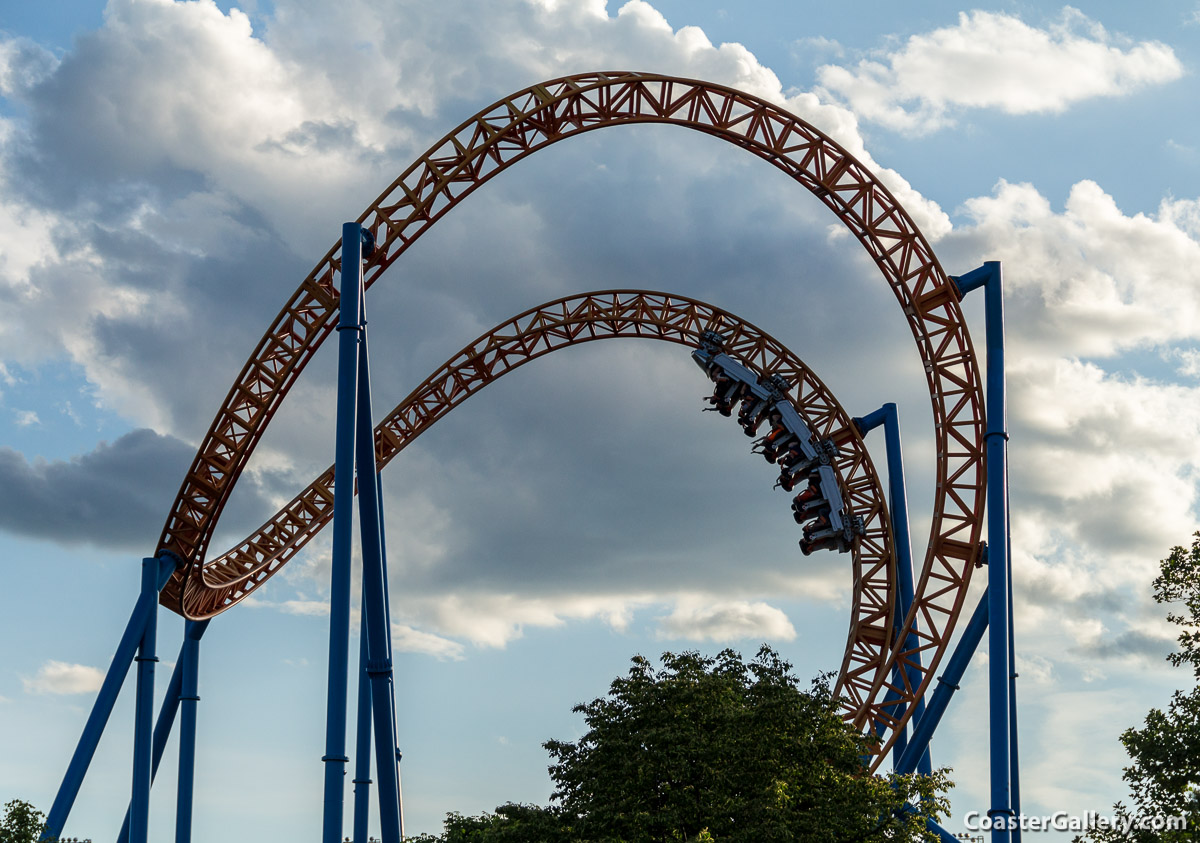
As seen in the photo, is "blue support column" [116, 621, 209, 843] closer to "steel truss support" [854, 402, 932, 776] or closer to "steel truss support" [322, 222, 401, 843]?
"steel truss support" [322, 222, 401, 843]

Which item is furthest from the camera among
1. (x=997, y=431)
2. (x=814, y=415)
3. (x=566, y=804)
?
(x=814, y=415)

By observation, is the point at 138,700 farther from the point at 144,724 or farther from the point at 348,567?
the point at 348,567

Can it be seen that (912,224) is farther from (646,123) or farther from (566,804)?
(566,804)

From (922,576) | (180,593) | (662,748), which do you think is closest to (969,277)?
(922,576)

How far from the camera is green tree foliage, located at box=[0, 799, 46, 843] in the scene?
1725cm

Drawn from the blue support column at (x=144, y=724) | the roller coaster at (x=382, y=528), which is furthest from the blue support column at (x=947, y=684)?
the blue support column at (x=144, y=724)

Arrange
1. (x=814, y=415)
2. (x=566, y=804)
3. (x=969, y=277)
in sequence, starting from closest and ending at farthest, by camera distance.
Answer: (x=566, y=804)
(x=969, y=277)
(x=814, y=415)

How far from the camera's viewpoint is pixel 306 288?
1814 cm

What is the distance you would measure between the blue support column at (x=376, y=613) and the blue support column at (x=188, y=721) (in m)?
4.33

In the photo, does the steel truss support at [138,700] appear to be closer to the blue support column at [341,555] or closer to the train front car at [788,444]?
the blue support column at [341,555]

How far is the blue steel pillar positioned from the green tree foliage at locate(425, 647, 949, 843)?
0.92 meters

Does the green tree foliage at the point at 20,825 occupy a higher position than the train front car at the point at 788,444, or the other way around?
the train front car at the point at 788,444

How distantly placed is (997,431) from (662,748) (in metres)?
6.48

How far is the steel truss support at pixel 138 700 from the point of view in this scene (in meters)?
17.6
